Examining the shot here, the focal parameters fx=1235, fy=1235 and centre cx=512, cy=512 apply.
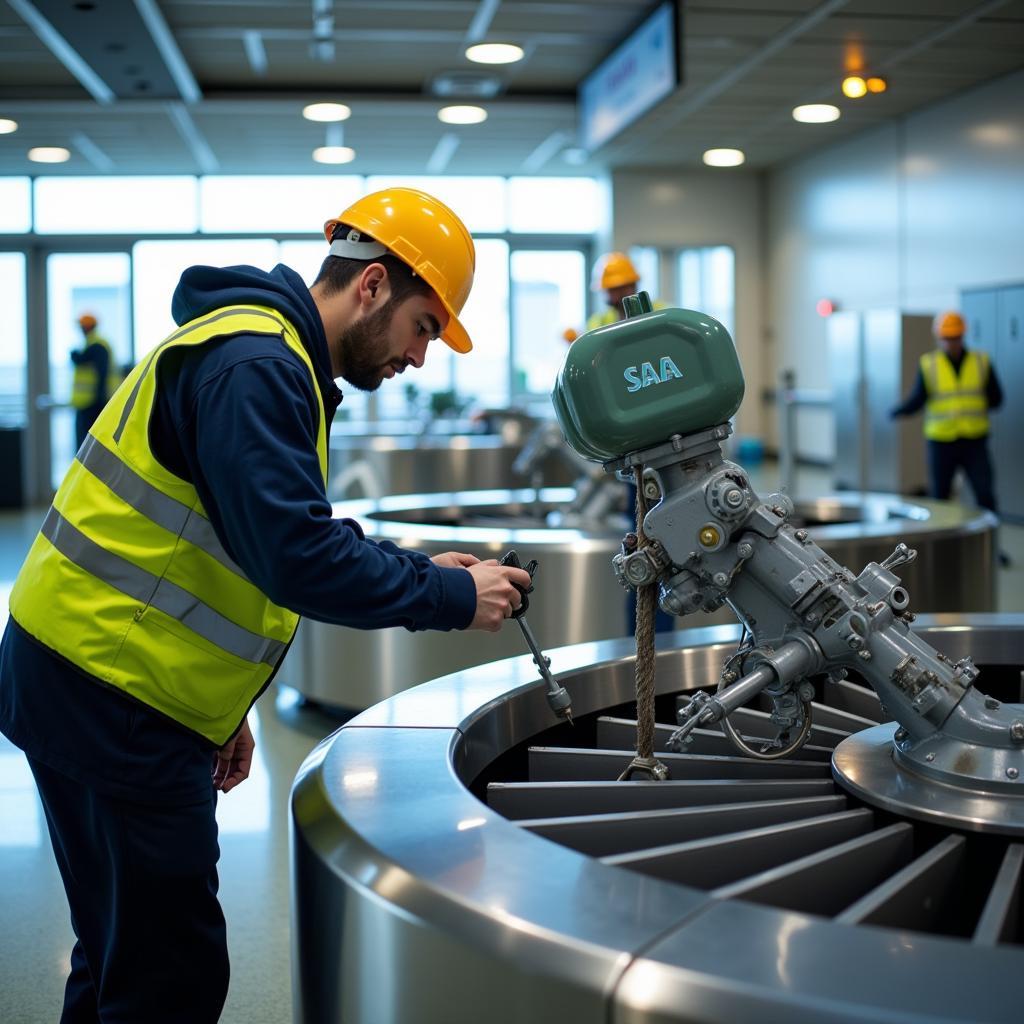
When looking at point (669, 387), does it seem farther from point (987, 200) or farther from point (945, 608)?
point (987, 200)

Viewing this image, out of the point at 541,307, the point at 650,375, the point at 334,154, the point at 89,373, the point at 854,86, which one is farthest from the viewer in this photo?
the point at 541,307

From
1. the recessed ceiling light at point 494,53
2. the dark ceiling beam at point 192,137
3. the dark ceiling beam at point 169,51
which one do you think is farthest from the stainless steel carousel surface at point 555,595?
the dark ceiling beam at point 192,137

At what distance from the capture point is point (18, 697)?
1.76 metres

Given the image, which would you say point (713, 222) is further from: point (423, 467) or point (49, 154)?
point (49, 154)

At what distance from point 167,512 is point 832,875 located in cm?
97

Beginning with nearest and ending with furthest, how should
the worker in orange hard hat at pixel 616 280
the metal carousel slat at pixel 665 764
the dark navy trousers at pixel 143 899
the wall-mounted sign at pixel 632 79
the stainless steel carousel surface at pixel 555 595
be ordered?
the dark navy trousers at pixel 143 899
the metal carousel slat at pixel 665 764
the stainless steel carousel surface at pixel 555 595
the worker in orange hard hat at pixel 616 280
the wall-mounted sign at pixel 632 79

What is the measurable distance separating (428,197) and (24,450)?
45.4ft

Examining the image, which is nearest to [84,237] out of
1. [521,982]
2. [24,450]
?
[24,450]

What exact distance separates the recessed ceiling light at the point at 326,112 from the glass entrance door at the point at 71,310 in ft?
17.0

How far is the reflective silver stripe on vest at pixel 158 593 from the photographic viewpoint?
1690 mm

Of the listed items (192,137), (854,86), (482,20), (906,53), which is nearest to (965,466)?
(854,86)

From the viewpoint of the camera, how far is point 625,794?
1.68 metres

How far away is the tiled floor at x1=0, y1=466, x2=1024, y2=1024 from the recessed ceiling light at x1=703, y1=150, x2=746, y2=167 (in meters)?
11.8

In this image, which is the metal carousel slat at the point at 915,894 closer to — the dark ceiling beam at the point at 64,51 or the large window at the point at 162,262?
the dark ceiling beam at the point at 64,51
